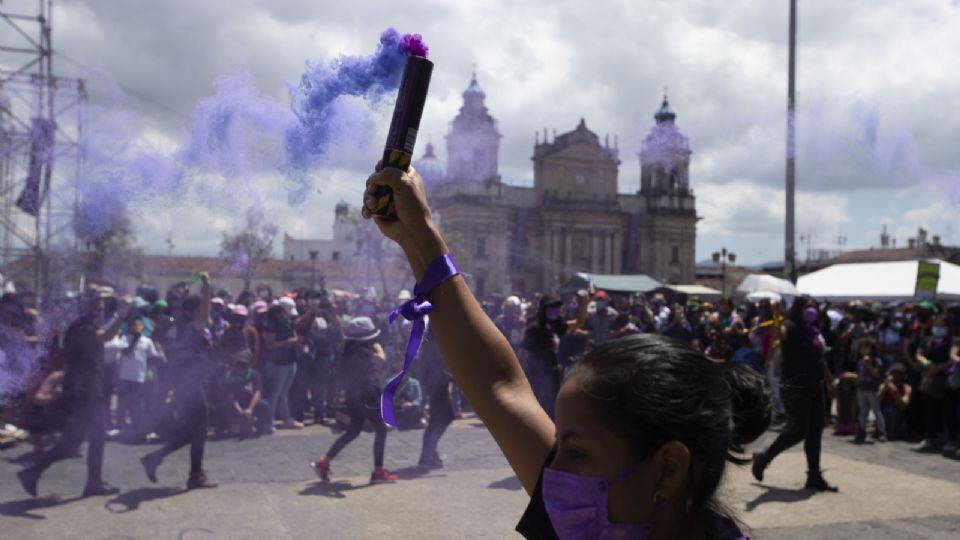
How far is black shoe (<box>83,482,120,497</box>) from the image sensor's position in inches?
285

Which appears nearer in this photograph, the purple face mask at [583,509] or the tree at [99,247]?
the purple face mask at [583,509]

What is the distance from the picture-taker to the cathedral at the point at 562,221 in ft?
121

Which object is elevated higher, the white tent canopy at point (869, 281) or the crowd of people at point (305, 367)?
the white tent canopy at point (869, 281)

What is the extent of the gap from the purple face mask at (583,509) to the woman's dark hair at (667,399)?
0.08 metres

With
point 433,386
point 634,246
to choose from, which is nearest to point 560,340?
point 433,386

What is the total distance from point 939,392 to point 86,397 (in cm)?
995

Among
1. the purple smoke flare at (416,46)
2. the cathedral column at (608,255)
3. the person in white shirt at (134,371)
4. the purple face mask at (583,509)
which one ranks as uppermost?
the cathedral column at (608,255)

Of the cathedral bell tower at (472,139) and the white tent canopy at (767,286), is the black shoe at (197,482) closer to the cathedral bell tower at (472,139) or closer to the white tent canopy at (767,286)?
the cathedral bell tower at (472,139)

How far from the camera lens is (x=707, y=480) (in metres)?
1.38

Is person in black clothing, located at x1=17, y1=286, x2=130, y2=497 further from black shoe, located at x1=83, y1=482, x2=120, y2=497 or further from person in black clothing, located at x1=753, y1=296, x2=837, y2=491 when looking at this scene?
person in black clothing, located at x1=753, y1=296, x2=837, y2=491

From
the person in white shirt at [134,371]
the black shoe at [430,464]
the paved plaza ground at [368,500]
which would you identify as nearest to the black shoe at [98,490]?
the paved plaza ground at [368,500]

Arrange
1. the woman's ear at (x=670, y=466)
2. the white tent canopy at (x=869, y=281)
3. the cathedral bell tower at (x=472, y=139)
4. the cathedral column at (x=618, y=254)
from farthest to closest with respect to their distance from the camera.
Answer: the cathedral column at (x=618, y=254)
the white tent canopy at (x=869, y=281)
the cathedral bell tower at (x=472, y=139)
the woman's ear at (x=670, y=466)

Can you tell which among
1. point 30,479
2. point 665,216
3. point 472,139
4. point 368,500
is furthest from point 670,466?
point 665,216

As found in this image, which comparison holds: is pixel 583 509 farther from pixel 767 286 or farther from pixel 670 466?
Result: pixel 767 286
